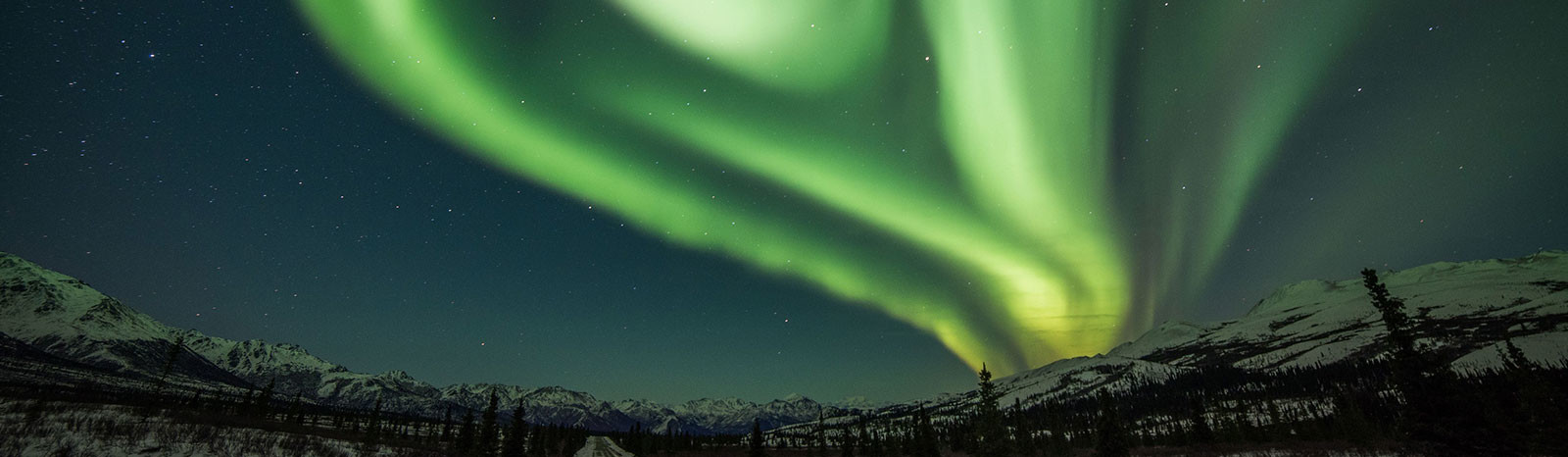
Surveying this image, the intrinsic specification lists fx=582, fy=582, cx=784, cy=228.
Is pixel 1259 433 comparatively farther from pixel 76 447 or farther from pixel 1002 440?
pixel 76 447

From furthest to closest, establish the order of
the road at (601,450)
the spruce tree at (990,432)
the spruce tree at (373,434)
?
the spruce tree at (373,434) < the spruce tree at (990,432) < the road at (601,450)

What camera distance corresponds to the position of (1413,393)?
39.2 meters

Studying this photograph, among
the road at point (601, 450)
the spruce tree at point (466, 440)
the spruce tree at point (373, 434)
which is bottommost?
the spruce tree at point (466, 440)

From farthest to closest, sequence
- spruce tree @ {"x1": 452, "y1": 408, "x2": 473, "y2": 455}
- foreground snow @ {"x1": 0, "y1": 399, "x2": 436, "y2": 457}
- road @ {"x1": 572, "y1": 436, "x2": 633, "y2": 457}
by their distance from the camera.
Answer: spruce tree @ {"x1": 452, "y1": 408, "x2": 473, "y2": 455}, foreground snow @ {"x1": 0, "y1": 399, "x2": 436, "y2": 457}, road @ {"x1": 572, "y1": 436, "x2": 633, "y2": 457}

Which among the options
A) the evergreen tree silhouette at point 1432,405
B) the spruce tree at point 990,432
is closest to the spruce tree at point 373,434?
the spruce tree at point 990,432

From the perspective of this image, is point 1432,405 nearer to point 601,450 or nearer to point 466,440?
point 601,450

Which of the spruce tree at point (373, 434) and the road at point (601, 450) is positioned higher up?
the road at point (601, 450)

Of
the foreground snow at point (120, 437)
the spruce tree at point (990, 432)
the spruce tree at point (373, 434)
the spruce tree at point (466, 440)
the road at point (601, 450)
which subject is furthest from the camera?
the spruce tree at point (466, 440)

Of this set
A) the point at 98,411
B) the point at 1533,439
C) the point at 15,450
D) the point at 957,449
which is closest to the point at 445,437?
the point at 98,411

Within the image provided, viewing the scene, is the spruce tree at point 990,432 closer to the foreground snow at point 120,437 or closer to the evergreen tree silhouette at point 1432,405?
the evergreen tree silhouette at point 1432,405

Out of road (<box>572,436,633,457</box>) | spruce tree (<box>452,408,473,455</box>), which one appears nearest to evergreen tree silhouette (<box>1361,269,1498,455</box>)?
road (<box>572,436,633,457</box>)

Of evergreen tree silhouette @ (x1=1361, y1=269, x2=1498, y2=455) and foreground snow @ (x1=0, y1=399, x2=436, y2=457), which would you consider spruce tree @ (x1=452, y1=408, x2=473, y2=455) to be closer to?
foreground snow @ (x1=0, y1=399, x2=436, y2=457)

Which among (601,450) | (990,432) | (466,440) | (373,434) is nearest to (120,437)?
(601,450)

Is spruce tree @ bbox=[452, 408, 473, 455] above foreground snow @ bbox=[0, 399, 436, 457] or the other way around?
the other way around
